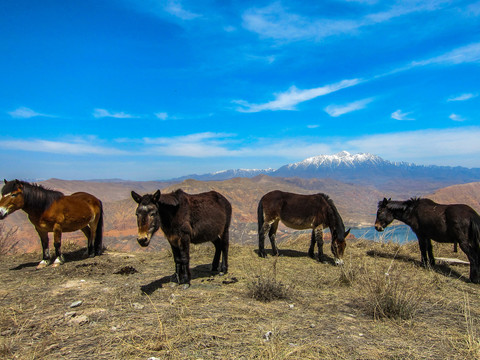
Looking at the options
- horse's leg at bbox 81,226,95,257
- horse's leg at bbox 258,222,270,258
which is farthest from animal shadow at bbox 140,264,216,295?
horse's leg at bbox 81,226,95,257

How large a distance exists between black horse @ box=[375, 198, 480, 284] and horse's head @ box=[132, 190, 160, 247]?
7449mm

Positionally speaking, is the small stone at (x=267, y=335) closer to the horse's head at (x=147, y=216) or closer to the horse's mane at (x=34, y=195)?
the horse's head at (x=147, y=216)

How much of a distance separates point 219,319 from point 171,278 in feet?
9.19

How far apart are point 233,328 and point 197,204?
3.45m

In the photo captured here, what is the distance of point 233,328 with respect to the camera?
3770 millimetres

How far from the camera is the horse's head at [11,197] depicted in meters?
7.29

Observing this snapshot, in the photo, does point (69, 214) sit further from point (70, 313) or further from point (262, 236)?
point (262, 236)

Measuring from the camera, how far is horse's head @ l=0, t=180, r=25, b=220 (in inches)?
287

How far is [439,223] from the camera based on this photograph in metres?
7.76

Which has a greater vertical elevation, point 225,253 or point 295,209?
point 295,209

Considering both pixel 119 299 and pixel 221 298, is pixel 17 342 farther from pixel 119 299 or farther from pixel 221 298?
pixel 221 298

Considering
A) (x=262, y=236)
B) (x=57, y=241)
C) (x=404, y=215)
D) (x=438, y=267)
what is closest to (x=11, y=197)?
(x=57, y=241)

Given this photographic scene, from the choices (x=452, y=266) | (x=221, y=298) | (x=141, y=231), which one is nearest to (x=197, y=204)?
(x=141, y=231)

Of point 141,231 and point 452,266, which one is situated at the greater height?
point 141,231
